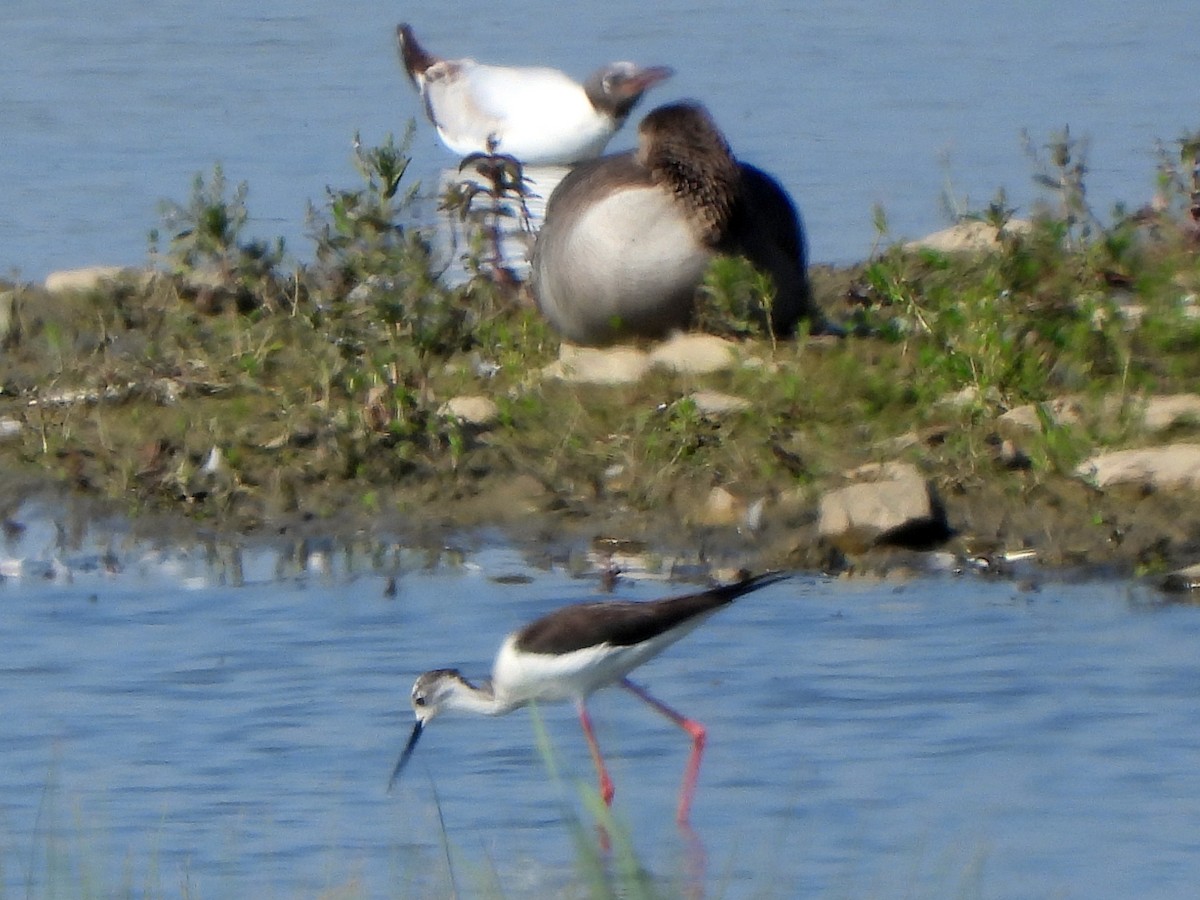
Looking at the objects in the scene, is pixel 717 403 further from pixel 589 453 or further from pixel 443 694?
pixel 443 694

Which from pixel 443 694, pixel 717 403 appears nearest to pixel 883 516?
pixel 717 403

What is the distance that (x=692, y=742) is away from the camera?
6.58m

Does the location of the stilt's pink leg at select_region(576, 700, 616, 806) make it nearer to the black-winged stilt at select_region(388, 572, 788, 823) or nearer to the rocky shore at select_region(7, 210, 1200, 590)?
the black-winged stilt at select_region(388, 572, 788, 823)

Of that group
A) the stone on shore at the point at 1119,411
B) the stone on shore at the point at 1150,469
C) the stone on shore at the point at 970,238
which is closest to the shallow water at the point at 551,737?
the stone on shore at the point at 1150,469

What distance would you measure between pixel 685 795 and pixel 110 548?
300 cm

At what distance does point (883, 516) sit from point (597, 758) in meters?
1.78

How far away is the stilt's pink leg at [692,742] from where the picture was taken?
244 inches

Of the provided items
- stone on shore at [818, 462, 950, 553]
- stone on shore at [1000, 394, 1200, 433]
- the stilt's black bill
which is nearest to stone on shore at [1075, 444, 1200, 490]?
stone on shore at [1000, 394, 1200, 433]

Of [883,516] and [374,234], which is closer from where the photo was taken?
[883,516]

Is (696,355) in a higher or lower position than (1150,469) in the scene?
higher

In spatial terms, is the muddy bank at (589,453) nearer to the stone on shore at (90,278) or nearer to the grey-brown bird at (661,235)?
the grey-brown bird at (661,235)

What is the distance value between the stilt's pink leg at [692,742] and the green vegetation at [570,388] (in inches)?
56.2

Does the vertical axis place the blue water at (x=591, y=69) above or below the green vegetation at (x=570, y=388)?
above

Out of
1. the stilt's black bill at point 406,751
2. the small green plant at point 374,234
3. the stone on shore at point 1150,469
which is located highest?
the small green plant at point 374,234
